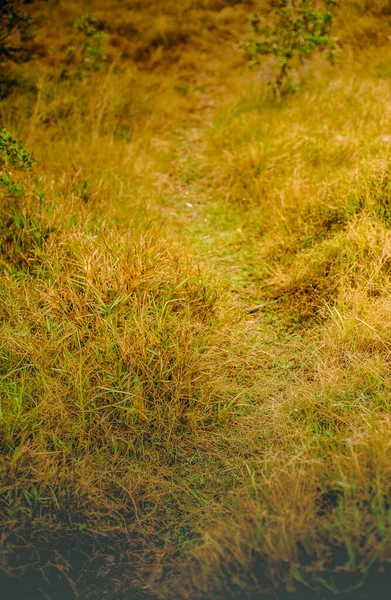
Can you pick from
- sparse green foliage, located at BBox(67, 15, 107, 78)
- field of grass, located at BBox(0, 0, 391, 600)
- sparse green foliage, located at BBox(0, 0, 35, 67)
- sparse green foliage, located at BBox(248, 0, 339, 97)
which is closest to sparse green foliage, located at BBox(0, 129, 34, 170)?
field of grass, located at BBox(0, 0, 391, 600)

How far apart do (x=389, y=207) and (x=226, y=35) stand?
145 inches

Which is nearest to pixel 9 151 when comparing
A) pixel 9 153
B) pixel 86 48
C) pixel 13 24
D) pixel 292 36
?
pixel 9 153

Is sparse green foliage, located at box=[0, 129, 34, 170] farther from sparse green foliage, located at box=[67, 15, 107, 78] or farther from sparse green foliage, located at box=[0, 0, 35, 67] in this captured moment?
sparse green foliage, located at box=[67, 15, 107, 78]

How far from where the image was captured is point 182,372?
244 cm

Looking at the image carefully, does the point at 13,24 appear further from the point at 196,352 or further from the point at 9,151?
the point at 196,352

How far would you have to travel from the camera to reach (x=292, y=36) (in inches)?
202

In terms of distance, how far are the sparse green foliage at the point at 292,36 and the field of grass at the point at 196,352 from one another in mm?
495

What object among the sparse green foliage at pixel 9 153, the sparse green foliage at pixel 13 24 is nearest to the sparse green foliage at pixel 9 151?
the sparse green foliage at pixel 9 153

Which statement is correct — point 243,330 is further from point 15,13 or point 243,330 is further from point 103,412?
point 15,13

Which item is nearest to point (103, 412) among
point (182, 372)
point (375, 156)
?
point (182, 372)

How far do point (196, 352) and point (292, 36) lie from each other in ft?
12.6

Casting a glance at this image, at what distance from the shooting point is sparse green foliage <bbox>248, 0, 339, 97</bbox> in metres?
5.00

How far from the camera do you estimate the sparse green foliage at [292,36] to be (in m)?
5.00

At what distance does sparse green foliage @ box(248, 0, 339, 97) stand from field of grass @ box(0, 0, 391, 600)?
0.50 meters
